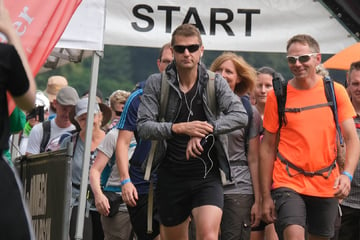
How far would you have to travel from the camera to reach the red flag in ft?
27.3

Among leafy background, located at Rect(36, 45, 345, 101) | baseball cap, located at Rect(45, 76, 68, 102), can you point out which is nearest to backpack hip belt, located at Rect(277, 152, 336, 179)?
baseball cap, located at Rect(45, 76, 68, 102)

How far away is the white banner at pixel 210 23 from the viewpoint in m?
11.7

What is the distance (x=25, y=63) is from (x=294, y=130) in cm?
399

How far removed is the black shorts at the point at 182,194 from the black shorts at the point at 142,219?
72 cm

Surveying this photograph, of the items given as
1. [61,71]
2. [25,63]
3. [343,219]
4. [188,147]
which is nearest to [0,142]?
[25,63]

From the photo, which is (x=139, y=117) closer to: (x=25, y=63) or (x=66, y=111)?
(x=25, y=63)

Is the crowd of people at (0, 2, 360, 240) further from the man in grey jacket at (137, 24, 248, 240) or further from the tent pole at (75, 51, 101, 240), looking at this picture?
the tent pole at (75, 51, 101, 240)

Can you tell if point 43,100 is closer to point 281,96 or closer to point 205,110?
point 281,96

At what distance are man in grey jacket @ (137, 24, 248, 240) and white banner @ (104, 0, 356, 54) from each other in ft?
8.63

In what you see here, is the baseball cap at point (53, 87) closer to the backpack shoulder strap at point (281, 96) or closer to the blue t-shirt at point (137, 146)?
the blue t-shirt at point (137, 146)

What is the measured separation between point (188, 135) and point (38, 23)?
1424 millimetres

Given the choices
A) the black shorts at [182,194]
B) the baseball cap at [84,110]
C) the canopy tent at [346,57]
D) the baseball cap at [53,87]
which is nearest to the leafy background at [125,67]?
the baseball cap at [53,87]

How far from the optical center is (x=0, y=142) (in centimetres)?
561

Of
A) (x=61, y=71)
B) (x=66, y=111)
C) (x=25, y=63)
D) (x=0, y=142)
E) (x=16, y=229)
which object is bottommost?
(x=16, y=229)
